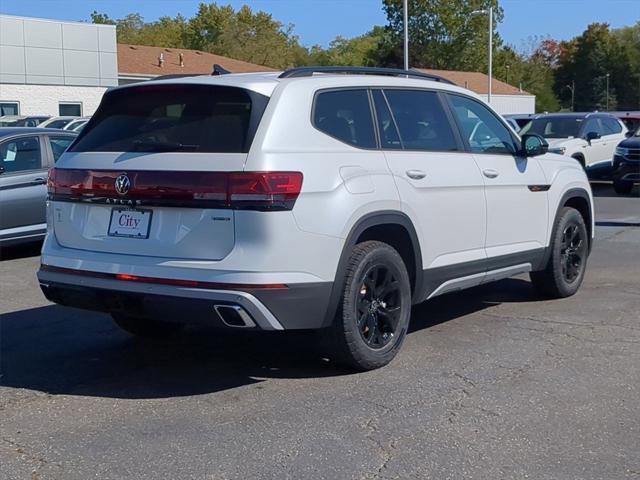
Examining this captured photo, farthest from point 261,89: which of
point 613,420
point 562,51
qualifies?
point 562,51

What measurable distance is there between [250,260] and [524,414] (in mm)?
1723

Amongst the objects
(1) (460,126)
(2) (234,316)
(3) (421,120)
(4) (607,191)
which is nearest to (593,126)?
(4) (607,191)

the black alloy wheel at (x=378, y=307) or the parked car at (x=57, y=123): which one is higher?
the parked car at (x=57, y=123)

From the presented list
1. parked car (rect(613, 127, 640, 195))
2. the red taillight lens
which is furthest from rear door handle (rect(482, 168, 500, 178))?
parked car (rect(613, 127, 640, 195))

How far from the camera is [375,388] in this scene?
5.31 m

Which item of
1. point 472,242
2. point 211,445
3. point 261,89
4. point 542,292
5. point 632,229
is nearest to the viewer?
point 211,445

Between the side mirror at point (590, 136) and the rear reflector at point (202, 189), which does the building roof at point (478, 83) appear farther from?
the rear reflector at point (202, 189)

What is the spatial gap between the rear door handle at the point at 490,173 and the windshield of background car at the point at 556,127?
1334cm

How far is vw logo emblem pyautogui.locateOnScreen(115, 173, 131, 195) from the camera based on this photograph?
16.9 feet

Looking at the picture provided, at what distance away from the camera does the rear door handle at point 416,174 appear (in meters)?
5.79

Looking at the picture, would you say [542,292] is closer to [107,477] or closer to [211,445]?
[211,445]

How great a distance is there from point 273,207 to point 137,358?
6.16 ft

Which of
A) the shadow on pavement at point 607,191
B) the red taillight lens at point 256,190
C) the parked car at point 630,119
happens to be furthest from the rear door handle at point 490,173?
the parked car at point 630,119

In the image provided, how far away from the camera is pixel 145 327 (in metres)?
6.50
